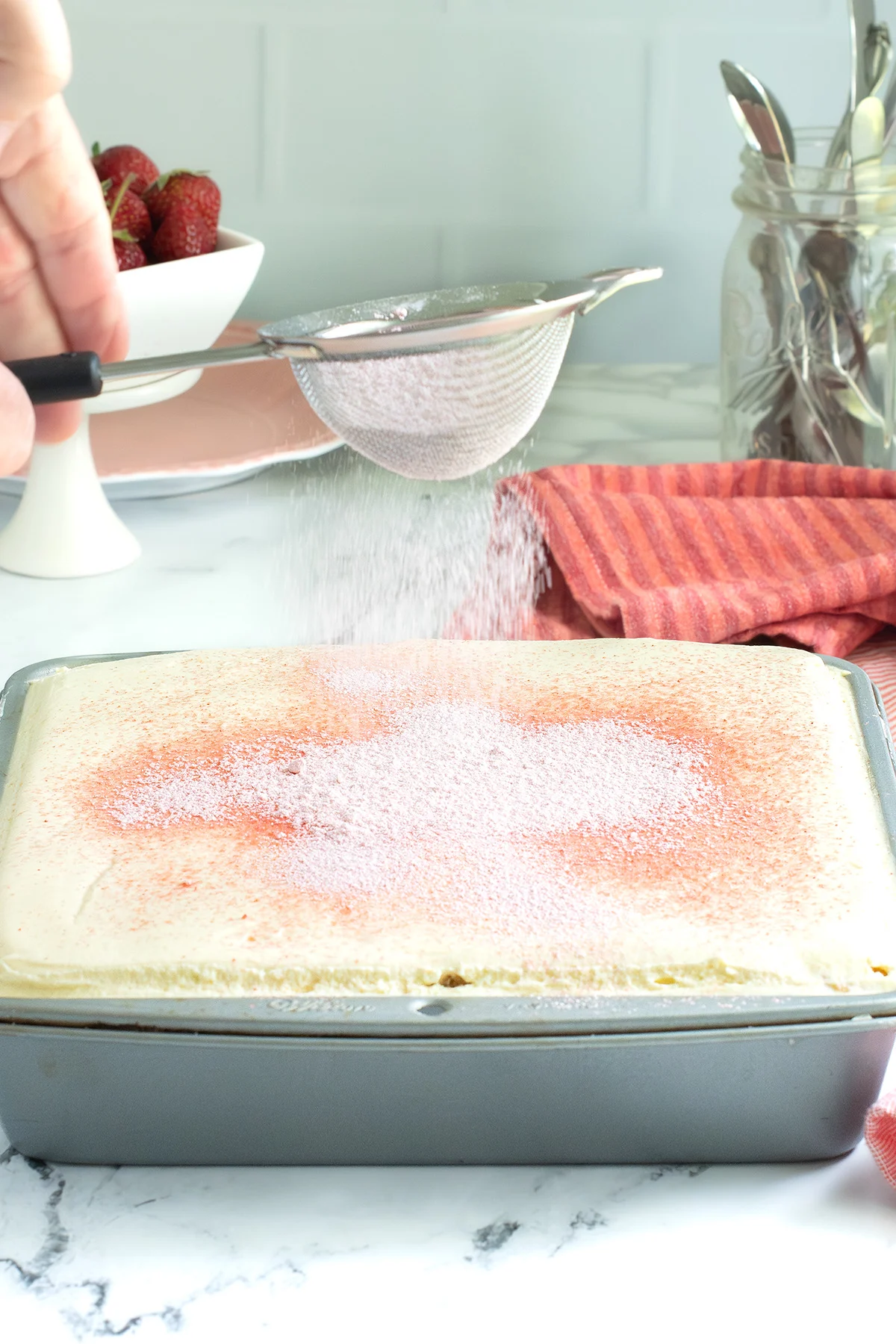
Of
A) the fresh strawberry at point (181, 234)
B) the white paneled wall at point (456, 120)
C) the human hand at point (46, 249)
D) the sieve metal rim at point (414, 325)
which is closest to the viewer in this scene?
the human hand at point (46, 249)

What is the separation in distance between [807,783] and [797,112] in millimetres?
994

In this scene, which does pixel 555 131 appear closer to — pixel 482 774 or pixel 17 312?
pixel 17 312

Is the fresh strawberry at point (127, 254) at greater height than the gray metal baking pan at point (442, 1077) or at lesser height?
greater

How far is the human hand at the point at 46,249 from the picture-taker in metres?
0.80

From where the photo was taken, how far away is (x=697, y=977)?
0.57m

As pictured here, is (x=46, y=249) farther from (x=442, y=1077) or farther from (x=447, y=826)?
(x=442, y=1077)

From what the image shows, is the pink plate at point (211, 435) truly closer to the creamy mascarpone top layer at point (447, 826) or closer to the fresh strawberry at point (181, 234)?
the fresh strawberry at point (181, 234)

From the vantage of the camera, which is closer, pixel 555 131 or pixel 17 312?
pixel 17 312

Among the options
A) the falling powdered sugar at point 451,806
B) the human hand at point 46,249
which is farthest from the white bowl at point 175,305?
the falling powdered sugar at point 451,806

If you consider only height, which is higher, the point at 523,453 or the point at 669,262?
the point at 669,262

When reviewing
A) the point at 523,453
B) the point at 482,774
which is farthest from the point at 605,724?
the point at 523,453

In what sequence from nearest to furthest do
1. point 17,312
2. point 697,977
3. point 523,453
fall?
1. point 697,977
2. point 17,312
3. point 523,453

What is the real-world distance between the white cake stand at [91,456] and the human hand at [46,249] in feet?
0.35

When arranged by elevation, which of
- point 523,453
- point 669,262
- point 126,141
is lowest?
point 523,453
